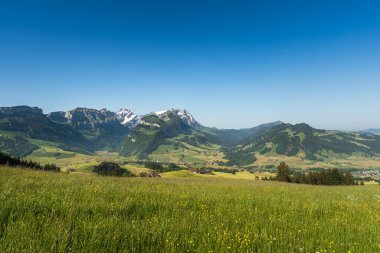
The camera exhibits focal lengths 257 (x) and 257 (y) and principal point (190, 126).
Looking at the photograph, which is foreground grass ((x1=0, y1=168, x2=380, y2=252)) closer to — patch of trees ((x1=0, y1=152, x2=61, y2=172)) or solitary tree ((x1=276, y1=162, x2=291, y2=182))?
patch of trees ((x1=0, y1=152, x2=61, y2=172))

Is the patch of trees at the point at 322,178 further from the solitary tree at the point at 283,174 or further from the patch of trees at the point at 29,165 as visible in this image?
the patch of trees at the point at 29,165

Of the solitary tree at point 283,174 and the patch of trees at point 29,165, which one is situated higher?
the patch of trees at point 29,165

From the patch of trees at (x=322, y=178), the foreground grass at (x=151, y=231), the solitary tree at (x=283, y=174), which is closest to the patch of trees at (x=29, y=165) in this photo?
the foreground grass at (x=151, y=231)

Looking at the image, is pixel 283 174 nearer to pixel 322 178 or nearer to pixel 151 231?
pixel 322 178

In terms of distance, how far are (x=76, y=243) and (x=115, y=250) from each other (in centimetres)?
75

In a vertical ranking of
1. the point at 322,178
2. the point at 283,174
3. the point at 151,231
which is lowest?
the point at 322,178

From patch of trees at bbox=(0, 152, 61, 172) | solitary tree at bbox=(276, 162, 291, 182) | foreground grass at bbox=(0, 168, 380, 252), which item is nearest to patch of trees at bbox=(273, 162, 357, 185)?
solitary tree at bbox=(276, 162, 291, 182)

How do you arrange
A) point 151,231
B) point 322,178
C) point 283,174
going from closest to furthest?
point 151,231
point 322,178
point 283,174

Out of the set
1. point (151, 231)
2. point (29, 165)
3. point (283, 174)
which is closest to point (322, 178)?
point (283, 174)

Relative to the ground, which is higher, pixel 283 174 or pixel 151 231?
pixel 151 231

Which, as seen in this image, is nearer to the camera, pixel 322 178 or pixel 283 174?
pixel 322 178

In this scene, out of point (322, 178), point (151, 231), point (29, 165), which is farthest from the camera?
point (322, 178)

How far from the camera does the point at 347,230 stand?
7.96 meters

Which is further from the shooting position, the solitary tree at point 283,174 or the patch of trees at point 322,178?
the solitary tree at point 283,174
